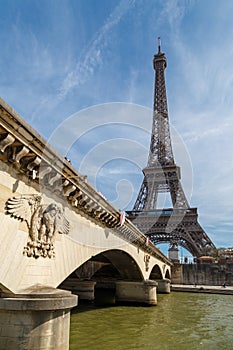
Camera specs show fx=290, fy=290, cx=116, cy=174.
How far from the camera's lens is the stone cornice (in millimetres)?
7516

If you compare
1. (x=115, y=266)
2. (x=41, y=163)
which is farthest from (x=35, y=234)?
(x=115, y=266)

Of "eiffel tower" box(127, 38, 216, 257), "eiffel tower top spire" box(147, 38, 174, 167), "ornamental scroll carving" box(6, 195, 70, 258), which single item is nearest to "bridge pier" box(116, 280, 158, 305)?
"ornamental scroll carving" box(6, 195, 70, 258)

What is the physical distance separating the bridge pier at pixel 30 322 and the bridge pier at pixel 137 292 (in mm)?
19687

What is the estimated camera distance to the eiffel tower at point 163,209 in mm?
64438

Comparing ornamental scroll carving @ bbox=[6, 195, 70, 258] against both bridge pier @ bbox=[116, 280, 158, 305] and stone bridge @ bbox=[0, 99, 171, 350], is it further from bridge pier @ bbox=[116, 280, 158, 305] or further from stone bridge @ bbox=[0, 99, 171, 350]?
bridge pier @ bbox=[116, 280, 158, 305]

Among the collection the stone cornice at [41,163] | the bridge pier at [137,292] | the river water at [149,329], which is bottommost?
the river water at [149,329]

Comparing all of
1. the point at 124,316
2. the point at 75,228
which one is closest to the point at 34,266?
the point at 75,228

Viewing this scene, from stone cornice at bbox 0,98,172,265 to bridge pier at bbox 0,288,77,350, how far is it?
11.6 feet

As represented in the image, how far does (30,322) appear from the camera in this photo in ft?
25.5

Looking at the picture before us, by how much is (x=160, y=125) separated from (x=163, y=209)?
2801cm

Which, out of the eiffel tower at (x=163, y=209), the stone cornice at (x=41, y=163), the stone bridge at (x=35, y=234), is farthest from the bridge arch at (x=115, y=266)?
the eiffel tower at (x=163, y=209)

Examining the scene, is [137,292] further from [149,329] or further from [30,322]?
[30,322]

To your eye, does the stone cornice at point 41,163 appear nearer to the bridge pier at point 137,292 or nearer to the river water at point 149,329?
the river water at point 149,329

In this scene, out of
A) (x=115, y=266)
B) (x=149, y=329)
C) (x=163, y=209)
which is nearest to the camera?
(x=149, y=329)
